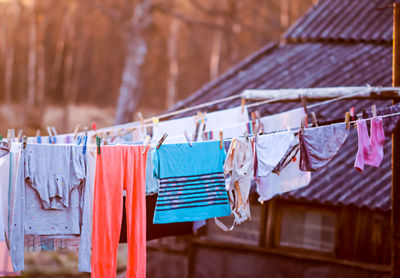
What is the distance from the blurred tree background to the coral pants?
56.1 feet

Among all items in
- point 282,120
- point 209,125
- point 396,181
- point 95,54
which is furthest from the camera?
point 95,54

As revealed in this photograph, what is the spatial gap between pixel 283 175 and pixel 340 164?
2.81 metres

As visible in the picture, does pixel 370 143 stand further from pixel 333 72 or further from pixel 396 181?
pixel 333 72

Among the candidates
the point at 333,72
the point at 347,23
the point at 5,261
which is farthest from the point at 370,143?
the point at 347,23

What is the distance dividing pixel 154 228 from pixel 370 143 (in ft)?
8.43

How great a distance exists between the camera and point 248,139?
5688 millimetres

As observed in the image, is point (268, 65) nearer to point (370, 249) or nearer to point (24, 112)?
point (370, 249)

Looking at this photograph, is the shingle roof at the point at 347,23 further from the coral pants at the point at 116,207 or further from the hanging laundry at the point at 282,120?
the coral pants at the point at 116,207

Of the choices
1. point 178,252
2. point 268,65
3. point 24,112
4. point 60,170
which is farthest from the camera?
point 24,112

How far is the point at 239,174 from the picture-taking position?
5.62 metres

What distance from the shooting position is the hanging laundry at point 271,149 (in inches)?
228

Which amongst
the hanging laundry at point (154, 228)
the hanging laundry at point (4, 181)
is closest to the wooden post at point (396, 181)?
the hanging laundry at point (154, 228)

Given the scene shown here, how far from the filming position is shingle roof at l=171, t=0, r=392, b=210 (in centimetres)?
843

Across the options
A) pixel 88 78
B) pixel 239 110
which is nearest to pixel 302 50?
pixel 239 110
